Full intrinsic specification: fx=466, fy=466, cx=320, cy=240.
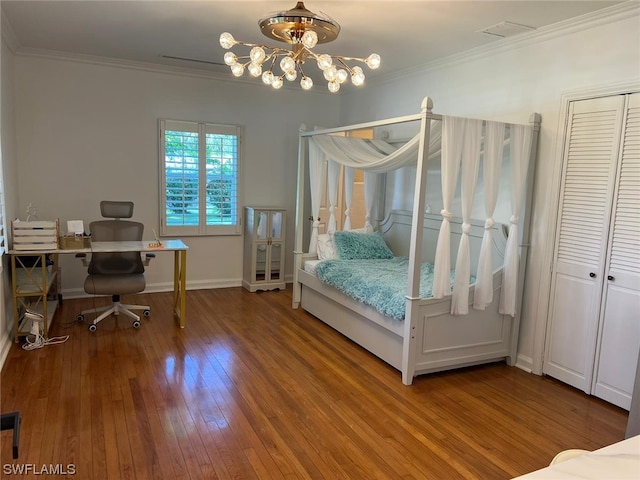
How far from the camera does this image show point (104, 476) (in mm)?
2334

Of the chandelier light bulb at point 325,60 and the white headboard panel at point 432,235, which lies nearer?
the chandelier light bulb at point 325,60

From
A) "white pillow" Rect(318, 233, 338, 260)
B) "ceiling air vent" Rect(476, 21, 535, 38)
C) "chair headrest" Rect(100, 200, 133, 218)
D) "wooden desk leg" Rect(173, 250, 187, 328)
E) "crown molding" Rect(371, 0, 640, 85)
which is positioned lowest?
"wooden desk leg" Rect(173, 250, 187, 328)

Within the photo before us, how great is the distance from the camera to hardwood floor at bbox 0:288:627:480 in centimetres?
251

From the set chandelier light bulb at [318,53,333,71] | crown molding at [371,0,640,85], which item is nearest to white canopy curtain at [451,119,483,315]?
crown molding at [371,0,640,85]

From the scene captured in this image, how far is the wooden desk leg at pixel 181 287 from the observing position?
14.6 feet

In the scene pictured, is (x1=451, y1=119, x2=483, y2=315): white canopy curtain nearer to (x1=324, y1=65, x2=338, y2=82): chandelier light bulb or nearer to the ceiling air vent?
the ceiling air vent

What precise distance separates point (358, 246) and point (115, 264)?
8.32 feet

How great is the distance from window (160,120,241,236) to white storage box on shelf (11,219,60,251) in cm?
171

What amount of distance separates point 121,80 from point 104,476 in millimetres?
4462

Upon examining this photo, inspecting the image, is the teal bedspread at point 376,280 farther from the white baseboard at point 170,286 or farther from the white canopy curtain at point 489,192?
the white baseboard at point 170,286

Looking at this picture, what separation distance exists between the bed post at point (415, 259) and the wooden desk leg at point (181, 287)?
2.17 m

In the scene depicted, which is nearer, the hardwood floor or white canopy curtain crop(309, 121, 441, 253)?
the hardwood floor

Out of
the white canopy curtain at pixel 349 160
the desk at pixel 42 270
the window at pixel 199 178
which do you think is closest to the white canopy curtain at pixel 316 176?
the white canopy curtain at pixel 349 160

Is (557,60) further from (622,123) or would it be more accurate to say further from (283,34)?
(283,34)
